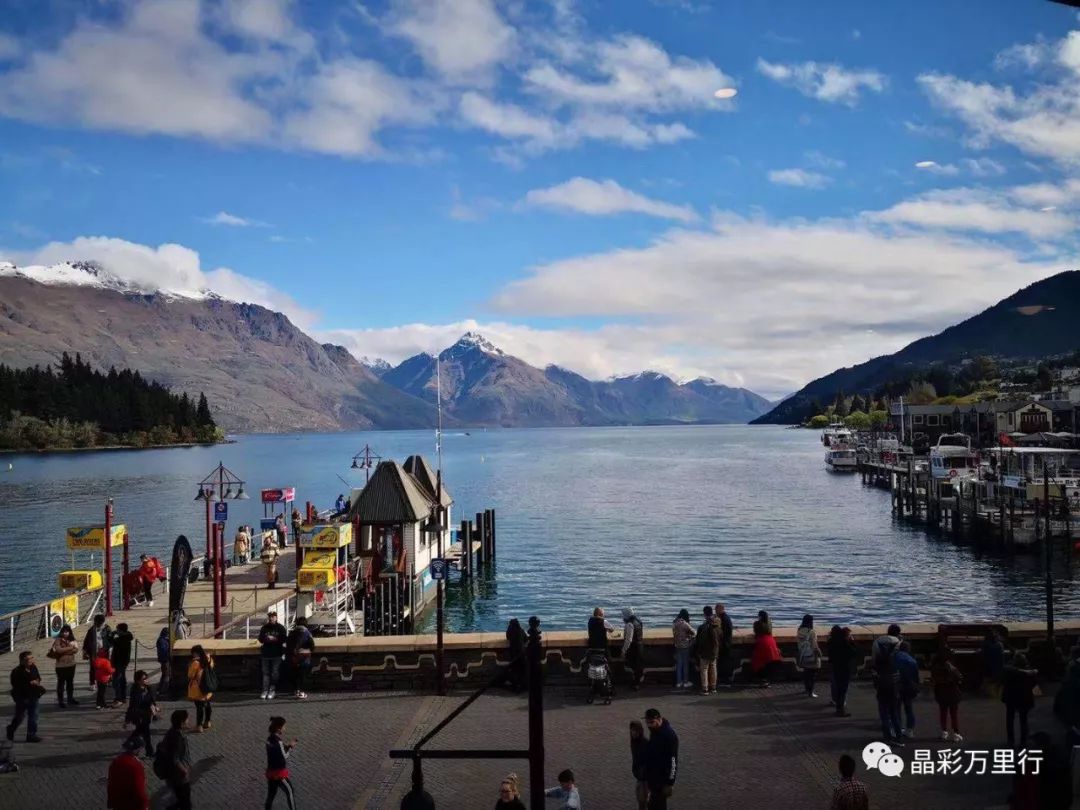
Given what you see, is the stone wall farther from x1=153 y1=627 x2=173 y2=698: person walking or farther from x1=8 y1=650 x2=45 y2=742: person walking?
x1=8 y1=650 x2=45 y2=742: person walking

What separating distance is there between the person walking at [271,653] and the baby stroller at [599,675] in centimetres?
581

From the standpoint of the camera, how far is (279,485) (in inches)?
5266

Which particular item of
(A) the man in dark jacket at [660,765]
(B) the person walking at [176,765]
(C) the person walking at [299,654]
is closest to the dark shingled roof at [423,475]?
(C) the person walking at [299,654]

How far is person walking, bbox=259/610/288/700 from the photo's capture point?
16.6m

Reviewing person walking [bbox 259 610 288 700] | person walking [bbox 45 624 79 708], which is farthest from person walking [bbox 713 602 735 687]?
person walking [bbox 45 624 79 708]

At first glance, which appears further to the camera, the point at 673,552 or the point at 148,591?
the point at 673,552

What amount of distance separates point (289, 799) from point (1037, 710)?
1215 centimetres

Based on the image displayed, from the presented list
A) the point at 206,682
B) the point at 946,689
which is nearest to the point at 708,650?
the point at 946,689

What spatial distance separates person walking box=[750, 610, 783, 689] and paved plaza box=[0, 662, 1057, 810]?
367mm

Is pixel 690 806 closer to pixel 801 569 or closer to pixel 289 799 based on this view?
pixel 289 799

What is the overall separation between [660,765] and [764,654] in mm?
6449

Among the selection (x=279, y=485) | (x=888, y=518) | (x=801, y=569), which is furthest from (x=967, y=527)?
(x=279, y=485)

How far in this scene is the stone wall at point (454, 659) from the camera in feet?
56.6

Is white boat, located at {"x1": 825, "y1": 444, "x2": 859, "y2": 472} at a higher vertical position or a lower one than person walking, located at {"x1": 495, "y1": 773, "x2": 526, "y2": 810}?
lower
